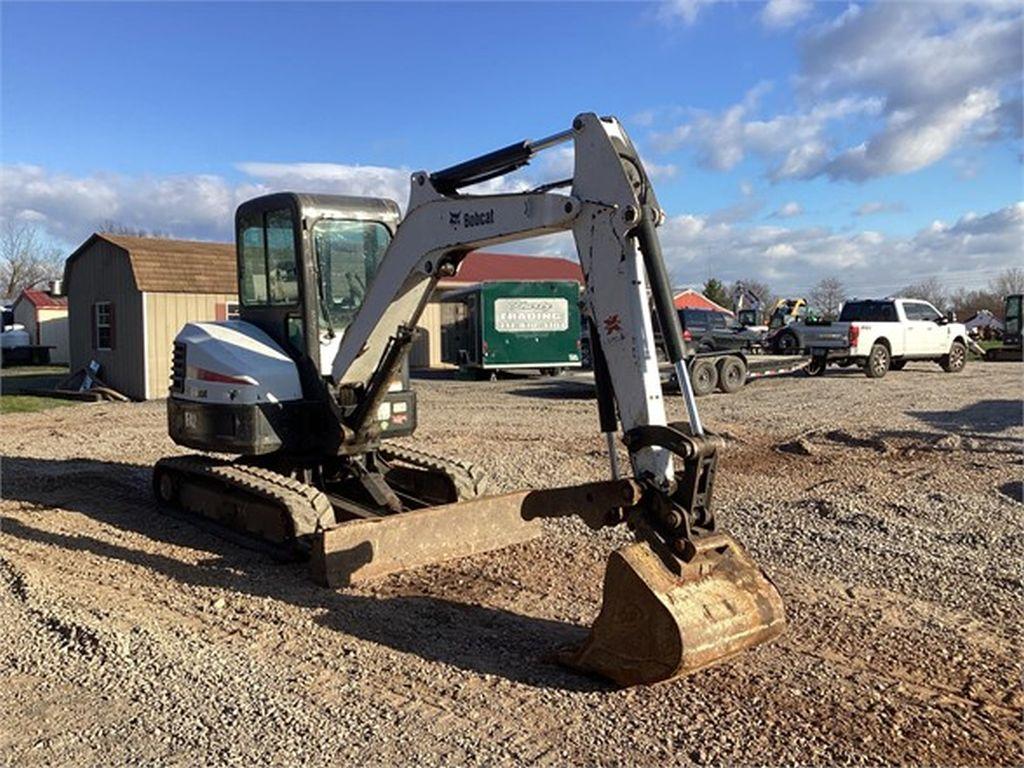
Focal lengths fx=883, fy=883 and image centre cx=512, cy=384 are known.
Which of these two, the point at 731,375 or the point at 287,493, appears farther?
the point at 731,375

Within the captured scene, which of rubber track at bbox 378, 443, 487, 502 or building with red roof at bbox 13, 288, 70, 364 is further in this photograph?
building with red roof at bbox 13, 288, 70, 364

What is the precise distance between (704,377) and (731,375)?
89cm

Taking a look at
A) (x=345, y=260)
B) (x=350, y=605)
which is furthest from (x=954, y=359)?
(x=350, y=605)

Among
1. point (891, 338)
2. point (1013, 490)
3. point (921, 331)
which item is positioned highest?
point (921, 331)

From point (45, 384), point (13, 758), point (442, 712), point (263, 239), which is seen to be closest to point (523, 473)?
point (263, 239)

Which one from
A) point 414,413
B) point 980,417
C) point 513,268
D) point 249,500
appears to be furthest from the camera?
point 513,268

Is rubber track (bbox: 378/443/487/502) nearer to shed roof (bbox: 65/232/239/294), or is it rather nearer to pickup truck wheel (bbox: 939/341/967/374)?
shed roof (bbox: 65/232/239/294)

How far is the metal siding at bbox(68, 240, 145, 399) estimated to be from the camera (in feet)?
69.2

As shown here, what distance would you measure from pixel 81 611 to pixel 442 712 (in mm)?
2731

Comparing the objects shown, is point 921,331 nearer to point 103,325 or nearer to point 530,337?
A: point 530,337

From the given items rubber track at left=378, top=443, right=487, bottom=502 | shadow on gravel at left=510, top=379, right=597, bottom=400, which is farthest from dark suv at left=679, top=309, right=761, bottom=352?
rubber track at left=378, top=443, right=487, bottom=502

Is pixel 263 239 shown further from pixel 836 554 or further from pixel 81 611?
pixel 836 554

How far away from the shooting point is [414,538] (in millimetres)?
6340

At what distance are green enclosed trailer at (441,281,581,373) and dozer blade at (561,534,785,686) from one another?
19984mm
